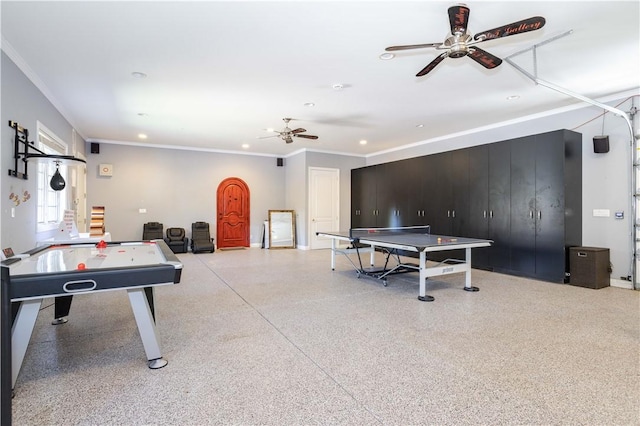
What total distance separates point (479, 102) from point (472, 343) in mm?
3831

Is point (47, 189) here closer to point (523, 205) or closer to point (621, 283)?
point (523, 205)

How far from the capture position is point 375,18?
9.68 ft

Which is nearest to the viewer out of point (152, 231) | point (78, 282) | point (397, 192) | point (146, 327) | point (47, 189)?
point (78, 282)

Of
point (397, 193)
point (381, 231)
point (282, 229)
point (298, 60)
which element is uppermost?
point (298, 60)

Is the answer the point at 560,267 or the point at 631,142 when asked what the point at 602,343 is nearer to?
the point at 560,267

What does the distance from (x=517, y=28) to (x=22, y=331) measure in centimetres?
394

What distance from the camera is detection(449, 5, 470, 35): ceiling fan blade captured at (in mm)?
2424

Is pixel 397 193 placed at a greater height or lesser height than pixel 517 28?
lesser

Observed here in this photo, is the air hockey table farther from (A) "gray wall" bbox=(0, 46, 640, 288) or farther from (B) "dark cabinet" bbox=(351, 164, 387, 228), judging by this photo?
(B) "dark cabinet" bbox=(351, 164, 387, 228)

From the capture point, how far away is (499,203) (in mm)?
5965

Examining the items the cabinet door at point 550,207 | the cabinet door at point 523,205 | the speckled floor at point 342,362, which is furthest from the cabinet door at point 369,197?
the speckled floor at point 342,362

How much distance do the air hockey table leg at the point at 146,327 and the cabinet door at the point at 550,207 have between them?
535 cm

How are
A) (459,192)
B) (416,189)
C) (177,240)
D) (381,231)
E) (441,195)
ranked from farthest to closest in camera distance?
1. (177,240)
2. (416,189)
3. (441,195)
4. (459,192)
5. (381,231)

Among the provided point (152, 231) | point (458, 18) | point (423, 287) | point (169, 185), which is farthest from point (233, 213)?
point (458, 18)
